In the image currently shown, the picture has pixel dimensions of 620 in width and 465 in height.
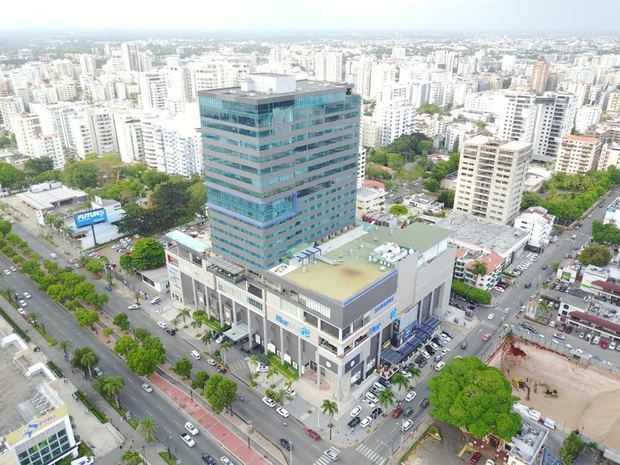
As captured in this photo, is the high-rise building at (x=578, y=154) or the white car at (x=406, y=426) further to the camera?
the high-rise building at (x=578, y=154)

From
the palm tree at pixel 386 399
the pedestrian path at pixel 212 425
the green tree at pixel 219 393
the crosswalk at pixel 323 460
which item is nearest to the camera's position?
the crosswalk at pixel 323 460

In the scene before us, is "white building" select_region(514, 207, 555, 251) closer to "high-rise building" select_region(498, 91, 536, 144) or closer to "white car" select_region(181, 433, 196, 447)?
"high-rise building" select_region(498, 91, 536, 144)

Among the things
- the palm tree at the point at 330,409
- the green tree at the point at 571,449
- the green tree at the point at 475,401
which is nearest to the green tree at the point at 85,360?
the palm tree at the point at 330,409

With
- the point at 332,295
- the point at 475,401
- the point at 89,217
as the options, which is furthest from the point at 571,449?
the point at 89,217

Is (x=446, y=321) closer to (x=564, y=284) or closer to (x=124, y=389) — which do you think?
(x=564, y=284)

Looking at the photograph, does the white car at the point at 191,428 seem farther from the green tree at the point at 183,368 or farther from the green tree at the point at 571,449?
the green tree at the point at 571,449

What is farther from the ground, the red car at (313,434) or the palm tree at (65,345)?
the palm tree at (65,345)
